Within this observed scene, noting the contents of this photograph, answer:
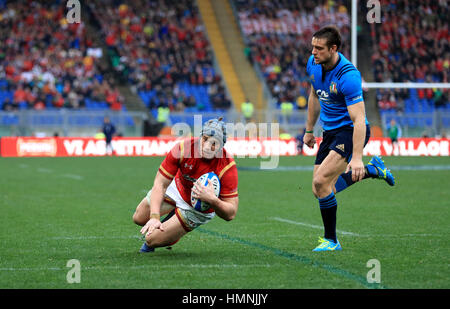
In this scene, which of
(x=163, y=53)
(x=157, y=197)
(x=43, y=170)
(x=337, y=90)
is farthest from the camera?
(x=163, y=53)

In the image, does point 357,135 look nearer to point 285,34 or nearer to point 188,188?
point 188,188

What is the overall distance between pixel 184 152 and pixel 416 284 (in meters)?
2.43

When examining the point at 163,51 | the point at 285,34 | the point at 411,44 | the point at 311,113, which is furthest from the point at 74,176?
the point at 285,34

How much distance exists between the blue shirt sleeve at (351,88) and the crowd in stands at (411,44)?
699 inches

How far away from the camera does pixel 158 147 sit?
3350 cm

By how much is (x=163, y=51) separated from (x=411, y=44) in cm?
1398

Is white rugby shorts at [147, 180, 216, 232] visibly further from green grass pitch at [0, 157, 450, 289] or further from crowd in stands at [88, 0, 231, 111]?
crowd in stands at [88, 0, 231, 111]

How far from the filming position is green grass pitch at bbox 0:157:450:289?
243 inches

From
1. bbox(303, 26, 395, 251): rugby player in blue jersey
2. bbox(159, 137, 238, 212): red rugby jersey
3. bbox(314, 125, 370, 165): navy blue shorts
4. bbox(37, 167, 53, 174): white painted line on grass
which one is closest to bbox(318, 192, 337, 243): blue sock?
bbox(303, 26, 395, 251): rugby player in blue jersey

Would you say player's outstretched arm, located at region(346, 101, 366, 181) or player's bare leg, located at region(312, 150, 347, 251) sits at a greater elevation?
player's outstretched arm, located at region(346, 101, 366, 181)

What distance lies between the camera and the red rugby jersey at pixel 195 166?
23.3ft

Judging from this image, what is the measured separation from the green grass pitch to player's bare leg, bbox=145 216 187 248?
153 millimetres

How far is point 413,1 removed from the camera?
24.4m

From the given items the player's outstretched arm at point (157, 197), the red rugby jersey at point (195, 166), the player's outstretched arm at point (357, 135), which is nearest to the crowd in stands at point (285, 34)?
the player's outstretched arm at point (357, 135)
